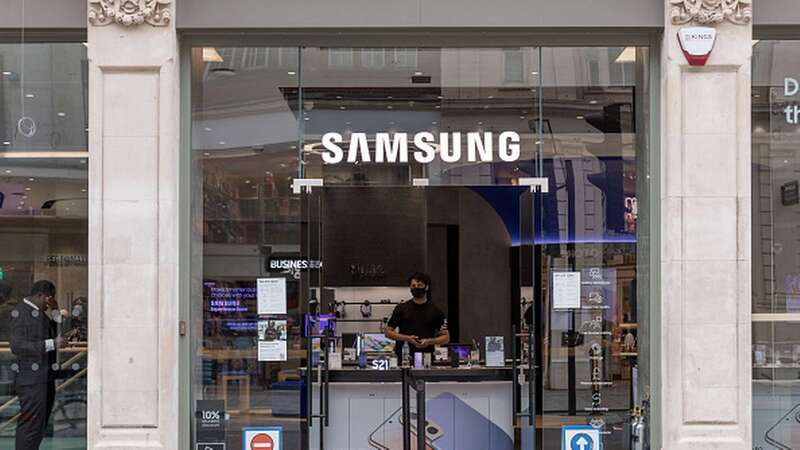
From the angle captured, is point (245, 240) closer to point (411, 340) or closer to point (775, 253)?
point (411, 340)

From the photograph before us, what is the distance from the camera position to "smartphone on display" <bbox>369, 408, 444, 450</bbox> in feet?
36.1

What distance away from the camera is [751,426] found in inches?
326

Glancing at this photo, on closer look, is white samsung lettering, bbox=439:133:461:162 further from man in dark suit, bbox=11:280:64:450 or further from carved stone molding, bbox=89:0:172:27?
man in dark suit, bbox=11:280:64:450

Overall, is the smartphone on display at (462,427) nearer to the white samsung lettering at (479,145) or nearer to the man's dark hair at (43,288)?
the white samsung lettering at (479,145)

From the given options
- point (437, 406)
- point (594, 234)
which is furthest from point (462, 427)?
point (594, 234)

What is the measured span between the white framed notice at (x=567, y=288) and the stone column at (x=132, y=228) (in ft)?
11.1

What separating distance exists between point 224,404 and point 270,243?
1.41 meters

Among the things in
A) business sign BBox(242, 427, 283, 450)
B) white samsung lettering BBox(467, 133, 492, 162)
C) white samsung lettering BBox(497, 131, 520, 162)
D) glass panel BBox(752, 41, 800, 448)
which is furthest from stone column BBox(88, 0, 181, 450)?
glass panel BBox(752, 41, 800, 448)

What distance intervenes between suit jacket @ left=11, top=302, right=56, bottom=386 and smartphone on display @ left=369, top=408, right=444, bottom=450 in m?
3.70

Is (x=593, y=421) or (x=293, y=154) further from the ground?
(x=293, y=154)

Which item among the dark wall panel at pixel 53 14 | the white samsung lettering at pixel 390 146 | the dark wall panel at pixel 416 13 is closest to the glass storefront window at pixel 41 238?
the dark wall panel at pixel 53 14

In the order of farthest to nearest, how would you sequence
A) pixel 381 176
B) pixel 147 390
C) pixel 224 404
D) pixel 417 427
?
pixel 417 427, pixel 381 176, pixel 224 404, pixel 147 390

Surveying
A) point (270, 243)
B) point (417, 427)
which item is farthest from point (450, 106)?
point (417, 427)

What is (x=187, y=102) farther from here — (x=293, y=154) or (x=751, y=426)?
(x=751, y=426)
